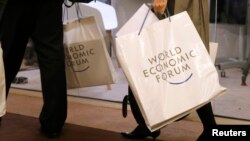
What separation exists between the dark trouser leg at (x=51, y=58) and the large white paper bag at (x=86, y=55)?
0.23 ft

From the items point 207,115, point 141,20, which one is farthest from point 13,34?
point 207,115

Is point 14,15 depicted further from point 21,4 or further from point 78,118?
point 78,118

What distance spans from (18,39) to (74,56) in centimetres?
27

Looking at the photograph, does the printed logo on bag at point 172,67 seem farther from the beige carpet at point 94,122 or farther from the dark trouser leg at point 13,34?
the dark trouser leg at point 13,34

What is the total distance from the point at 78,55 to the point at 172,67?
0.64 meters

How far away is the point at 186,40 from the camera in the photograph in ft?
4.45

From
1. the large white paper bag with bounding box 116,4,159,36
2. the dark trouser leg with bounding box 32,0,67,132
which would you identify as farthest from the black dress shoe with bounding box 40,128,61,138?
the large white paper bag with bounding box 116,4,159,36

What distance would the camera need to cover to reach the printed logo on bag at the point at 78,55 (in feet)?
6.05

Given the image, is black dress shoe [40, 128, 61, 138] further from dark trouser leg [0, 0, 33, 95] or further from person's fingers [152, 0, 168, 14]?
person's fingers [152, 0, 168, 14]

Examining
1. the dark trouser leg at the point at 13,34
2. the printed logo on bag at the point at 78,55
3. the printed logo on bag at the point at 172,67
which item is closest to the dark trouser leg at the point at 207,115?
the printed logo on bag at the point at 172,67

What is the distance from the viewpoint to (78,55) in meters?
1.85

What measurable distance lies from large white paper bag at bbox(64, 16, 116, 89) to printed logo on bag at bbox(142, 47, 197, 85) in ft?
1.77

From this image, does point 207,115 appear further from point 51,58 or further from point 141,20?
point 51,58

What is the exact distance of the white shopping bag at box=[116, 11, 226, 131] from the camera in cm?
132
